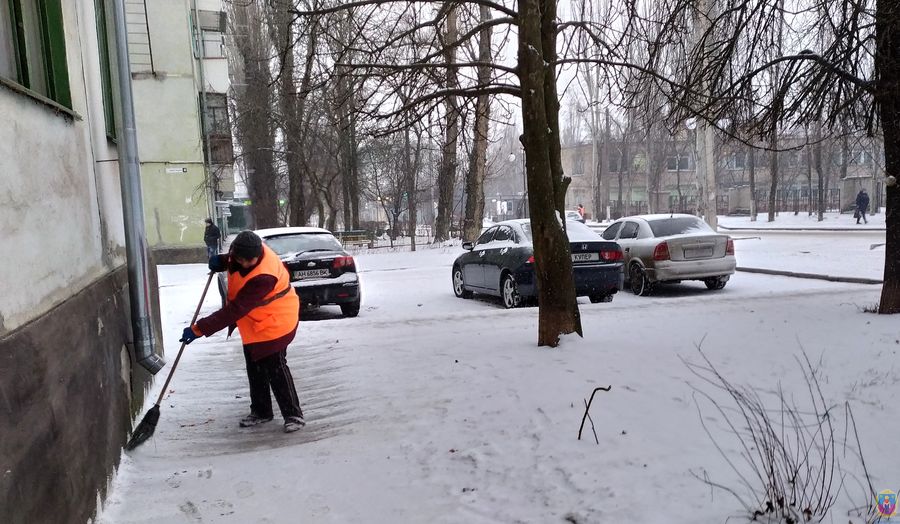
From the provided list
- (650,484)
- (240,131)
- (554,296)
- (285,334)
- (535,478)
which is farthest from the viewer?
(240,131)

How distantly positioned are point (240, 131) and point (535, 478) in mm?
26957

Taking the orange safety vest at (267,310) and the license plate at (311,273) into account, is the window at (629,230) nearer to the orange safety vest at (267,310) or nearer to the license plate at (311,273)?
the license plate at (311,273)

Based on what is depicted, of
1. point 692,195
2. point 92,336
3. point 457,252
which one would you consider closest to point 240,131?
point 457,252

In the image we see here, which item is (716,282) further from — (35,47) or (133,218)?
Answer: (35,47)

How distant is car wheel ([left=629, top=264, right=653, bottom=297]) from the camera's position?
11.2 metres

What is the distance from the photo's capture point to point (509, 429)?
13.4 feet

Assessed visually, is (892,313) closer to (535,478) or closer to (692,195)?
(535,478)

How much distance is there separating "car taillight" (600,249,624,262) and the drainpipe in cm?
674

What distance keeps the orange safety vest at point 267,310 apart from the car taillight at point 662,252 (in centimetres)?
776

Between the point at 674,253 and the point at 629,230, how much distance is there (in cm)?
123

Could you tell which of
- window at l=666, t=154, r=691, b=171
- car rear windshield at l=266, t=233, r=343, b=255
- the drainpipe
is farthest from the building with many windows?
window at l=666, t=154, r=691, b=171

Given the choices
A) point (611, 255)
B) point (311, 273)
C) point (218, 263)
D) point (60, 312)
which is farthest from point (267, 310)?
point (611, 255)

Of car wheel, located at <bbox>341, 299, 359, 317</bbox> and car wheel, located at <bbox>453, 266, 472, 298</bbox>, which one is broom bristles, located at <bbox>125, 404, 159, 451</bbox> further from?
car wheel, located at <bbox>453, 266, 472, 298</bbox>

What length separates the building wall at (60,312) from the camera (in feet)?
7.89
